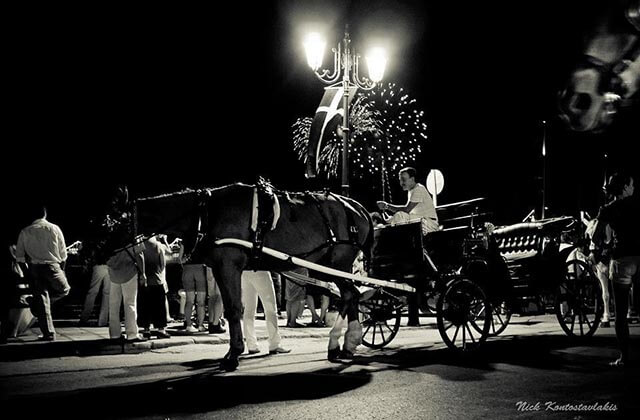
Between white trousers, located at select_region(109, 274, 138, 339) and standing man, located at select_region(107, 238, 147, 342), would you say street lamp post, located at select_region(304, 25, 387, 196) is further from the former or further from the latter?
white trousers, located at select_region(109, 274, 138, 339)

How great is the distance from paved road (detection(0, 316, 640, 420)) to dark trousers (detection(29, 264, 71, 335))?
6.57ft

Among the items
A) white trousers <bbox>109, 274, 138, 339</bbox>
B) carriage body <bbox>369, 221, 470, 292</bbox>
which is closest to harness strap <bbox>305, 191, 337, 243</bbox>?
carriage body <bbox>369, 221, 470, 292</bbox>

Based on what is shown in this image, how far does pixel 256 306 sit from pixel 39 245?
4187mm

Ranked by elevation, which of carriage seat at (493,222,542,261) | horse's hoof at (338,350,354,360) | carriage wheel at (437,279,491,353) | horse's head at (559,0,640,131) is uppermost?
horse's head at (559,0,640,131)

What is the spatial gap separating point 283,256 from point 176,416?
3.26 metres

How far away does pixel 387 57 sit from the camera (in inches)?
558

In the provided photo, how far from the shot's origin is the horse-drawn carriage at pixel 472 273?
31.5 feet

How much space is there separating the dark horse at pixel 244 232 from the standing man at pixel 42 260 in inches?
161

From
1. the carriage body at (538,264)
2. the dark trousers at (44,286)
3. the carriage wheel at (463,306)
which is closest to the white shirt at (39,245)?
the dark trousers at (44,286)

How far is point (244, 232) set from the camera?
8188 millimetres

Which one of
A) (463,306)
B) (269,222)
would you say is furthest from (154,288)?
(463,306)

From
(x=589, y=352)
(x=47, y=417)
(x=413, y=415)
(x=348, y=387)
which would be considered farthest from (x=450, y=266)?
(x=47, y=417)

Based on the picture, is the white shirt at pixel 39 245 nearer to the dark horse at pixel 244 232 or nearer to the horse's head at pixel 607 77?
the dark horse at pixel 244 232

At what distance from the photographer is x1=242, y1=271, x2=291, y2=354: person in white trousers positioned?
990cm
